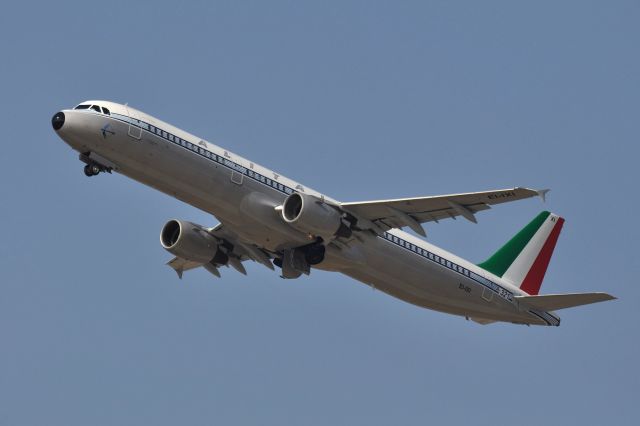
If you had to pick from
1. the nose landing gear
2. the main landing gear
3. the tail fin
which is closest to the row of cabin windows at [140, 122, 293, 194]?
the nose landing gear

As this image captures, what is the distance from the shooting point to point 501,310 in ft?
170

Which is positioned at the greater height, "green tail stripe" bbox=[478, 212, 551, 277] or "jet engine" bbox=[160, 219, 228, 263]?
"green tail stripe" bbox=[478, 212, 551, 277]

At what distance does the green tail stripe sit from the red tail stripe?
781 millimetres

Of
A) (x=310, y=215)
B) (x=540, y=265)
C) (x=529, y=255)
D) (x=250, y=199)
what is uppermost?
(x=529, y=255)

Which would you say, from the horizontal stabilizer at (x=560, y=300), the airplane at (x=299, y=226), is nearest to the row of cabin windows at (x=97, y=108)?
the airplane at (x=299, y=226)

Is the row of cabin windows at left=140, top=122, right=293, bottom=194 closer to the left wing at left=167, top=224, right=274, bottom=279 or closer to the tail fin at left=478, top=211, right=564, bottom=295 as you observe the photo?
the left wing at left=167, top=224, right=274, bottom=279

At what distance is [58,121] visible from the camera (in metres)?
44.2

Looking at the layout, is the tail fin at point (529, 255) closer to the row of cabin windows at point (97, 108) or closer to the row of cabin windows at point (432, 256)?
the row of cabin windows at point (432, 256)

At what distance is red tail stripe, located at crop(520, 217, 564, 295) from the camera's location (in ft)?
176

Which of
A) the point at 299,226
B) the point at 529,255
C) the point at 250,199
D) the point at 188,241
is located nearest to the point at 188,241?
the point at 188,241

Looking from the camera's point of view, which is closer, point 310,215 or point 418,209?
point 310,215

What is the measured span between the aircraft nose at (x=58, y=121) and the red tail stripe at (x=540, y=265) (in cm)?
2249

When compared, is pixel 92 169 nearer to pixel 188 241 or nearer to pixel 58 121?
pixel 58 121

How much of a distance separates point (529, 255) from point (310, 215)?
45.3 feet
